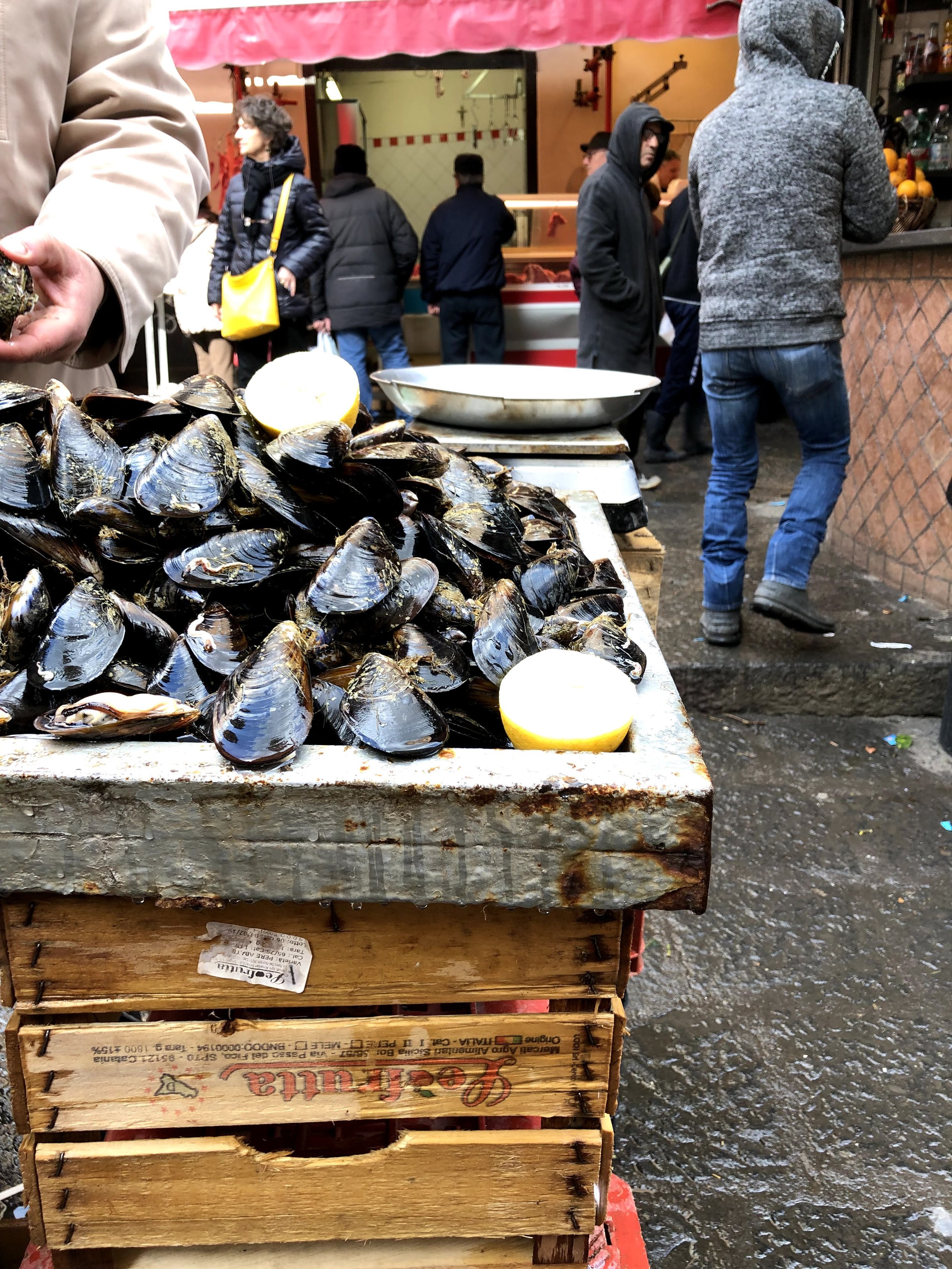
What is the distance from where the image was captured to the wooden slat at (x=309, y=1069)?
1.15 m

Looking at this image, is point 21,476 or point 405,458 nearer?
point 21,476

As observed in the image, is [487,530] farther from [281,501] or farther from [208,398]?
[208,398]

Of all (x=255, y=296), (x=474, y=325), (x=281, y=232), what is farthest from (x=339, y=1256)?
(x=474, y=325)

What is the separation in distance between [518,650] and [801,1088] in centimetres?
150

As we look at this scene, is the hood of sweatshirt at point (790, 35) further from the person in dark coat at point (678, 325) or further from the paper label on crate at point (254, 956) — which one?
the paper label on crate at point (254, 956)

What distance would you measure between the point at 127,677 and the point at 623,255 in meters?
5.15

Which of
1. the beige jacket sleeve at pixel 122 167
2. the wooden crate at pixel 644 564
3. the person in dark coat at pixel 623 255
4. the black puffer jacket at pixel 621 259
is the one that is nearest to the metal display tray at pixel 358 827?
the beige jacket sleeve at pixel 122 167

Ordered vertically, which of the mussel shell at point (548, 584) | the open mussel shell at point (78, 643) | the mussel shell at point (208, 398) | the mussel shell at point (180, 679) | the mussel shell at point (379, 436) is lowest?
the mussel shell at point (548, 584)

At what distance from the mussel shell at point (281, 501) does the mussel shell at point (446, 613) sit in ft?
0.63

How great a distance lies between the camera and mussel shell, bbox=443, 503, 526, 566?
154 cm

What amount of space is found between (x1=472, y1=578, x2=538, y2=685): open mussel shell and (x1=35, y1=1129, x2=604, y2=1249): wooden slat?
596 millimetres

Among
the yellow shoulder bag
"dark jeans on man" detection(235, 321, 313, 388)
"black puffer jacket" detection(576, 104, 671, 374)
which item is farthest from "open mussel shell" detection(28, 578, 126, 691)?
"dark jeans on man" detection(235, 321, 313, 388)

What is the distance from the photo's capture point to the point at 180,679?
1.22m

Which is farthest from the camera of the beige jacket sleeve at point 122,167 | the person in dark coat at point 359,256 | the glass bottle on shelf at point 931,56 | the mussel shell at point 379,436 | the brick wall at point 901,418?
the person in dark coat at point 359,256
